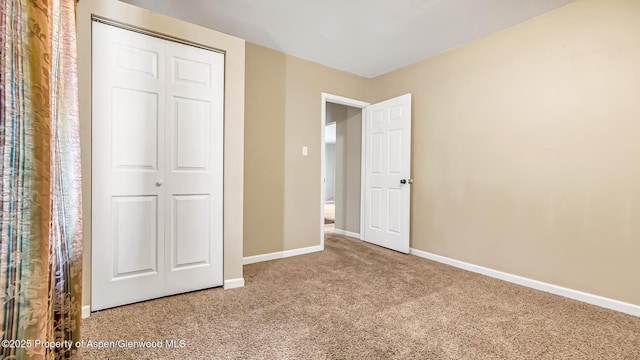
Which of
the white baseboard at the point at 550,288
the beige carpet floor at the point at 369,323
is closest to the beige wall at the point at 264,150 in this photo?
the beige carpet floor at the point at 369,323

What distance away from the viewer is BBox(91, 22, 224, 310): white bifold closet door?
1916 millimetres

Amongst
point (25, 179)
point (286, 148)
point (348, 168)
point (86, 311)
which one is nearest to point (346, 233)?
point (348, 168)

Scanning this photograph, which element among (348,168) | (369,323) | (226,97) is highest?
(226,97)

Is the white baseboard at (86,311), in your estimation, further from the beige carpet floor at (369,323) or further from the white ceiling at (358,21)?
the white ceiling at (358,21)

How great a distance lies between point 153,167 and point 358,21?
7.14 feet

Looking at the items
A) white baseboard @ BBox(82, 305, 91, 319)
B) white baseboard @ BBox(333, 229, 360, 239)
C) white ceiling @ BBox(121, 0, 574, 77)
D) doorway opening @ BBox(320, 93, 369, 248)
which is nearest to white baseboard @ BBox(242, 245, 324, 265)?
doorway opening @ BBox(320, 93, 369, 248)

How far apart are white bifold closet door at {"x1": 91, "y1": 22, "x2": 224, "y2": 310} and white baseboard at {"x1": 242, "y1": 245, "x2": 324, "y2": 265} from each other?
0.74 metres

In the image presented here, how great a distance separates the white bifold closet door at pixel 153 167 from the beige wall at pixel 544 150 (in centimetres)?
245

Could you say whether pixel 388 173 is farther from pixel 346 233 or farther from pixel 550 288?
pixel 550 288

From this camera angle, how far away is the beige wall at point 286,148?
10.4 ft

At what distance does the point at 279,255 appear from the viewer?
11.0 feet

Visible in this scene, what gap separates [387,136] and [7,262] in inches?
142

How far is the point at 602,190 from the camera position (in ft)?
7.23

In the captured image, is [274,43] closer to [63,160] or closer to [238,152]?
[238,152]
